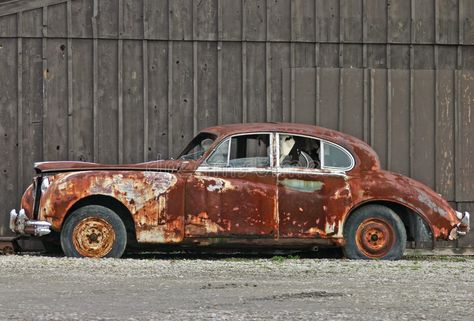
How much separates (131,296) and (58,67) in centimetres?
625

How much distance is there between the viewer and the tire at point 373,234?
507 inches

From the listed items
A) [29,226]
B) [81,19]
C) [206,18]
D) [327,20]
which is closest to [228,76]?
[206,18]

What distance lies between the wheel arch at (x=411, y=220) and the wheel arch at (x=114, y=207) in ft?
8.86

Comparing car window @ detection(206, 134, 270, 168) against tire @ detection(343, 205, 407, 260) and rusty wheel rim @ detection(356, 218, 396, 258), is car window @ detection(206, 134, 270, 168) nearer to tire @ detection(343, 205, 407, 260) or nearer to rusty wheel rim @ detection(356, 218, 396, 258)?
tire @ detection(343, 205, 407, 260)

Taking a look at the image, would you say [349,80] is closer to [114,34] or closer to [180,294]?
[114,34]

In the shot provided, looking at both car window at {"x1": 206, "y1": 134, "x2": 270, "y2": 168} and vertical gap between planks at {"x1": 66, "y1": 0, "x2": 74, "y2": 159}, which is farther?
vertical gap between planks at {"x1": 66, "y1": 0, "x2": 74, "y2": 159}

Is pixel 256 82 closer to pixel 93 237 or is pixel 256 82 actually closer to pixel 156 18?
pixel 156 18

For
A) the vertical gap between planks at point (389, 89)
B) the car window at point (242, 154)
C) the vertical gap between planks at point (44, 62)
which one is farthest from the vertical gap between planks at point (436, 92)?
the vertical gap between planks at point (44, 62)

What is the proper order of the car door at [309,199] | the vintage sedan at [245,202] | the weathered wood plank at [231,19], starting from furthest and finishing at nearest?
1. the weathered wood plank at [231,19]
2. the car door at [309,199]
3. the vintage sedan at [245,202]

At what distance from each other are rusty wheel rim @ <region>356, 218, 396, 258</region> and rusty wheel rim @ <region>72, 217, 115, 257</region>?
3130mm

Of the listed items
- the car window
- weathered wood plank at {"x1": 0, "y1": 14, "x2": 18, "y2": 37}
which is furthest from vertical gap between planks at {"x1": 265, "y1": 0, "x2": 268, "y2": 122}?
weathered wood plank at {"x1": 0, "y1": 14, "x2": 18, "y2": 37}

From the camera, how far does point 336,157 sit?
1304 cm

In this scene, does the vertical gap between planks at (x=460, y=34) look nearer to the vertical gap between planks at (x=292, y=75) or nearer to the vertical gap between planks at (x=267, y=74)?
the vertical gap between planks at (x=292, y=75)

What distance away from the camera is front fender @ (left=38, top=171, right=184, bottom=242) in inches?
490
